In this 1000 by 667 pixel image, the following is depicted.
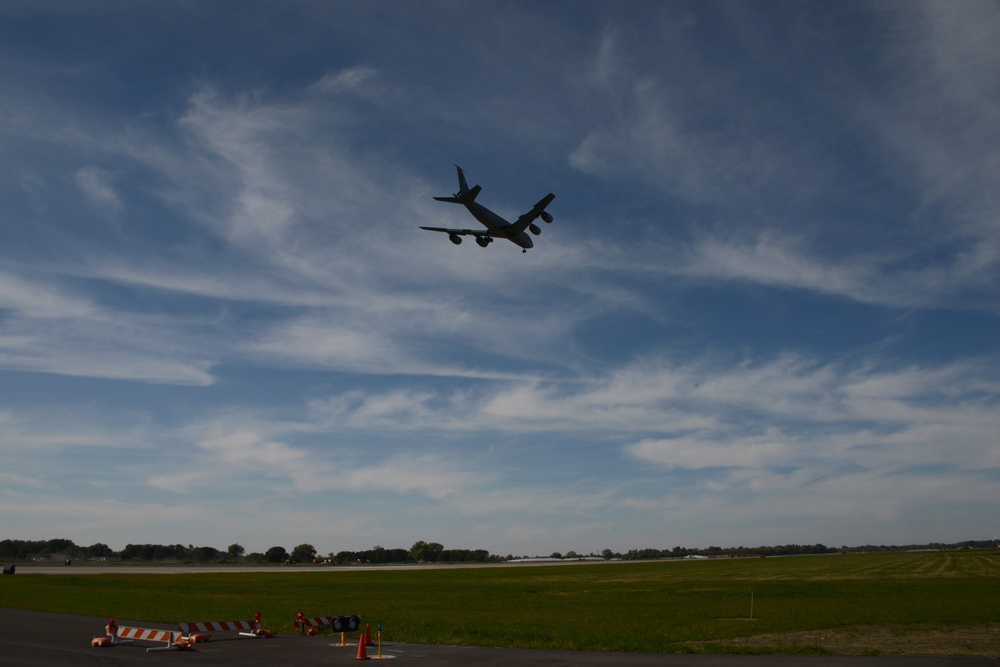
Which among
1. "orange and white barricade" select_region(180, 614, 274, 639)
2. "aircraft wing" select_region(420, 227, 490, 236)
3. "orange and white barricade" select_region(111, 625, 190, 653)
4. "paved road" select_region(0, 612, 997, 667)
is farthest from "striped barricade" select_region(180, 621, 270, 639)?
"aircraft wing" select_region(420, 227, 490, 236)

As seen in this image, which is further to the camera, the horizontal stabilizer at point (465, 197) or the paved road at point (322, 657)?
the horizontal stabilizer at point (465, 197)

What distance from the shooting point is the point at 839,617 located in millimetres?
32938

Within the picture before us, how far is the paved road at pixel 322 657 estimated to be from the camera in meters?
19.7

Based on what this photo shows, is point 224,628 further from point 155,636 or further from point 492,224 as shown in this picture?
point 492,224

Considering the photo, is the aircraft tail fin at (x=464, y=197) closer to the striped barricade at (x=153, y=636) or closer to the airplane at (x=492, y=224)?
the airplane at (x=492, y=224)

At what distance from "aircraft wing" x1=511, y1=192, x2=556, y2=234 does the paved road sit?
88.0 feet

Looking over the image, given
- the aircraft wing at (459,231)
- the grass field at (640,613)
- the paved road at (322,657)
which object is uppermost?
the aircraft wing at (459,231)

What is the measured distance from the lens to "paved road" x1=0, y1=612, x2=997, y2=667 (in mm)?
19703

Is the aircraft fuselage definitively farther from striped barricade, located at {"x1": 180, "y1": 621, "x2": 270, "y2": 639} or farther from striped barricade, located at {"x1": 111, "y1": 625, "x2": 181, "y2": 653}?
striped barricade, located at {"x1": 111, "y1": 625, "x2": 181, "y2": 653}

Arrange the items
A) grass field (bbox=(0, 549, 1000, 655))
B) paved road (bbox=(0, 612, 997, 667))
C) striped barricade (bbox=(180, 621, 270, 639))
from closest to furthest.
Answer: paved road (bbox=(0, 612, 997, 667)), striped barricade (bbox=(180, 621, 270, 639)), grass field (bbox=(0, 549, 1000, 655))

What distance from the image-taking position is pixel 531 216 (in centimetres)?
4503

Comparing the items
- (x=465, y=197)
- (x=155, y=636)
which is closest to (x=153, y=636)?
(x=155, y=636)

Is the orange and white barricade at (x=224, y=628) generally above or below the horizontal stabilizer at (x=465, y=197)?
below

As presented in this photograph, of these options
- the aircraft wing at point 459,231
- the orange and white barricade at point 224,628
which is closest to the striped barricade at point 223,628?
the orange and white barricade at point 224,628
